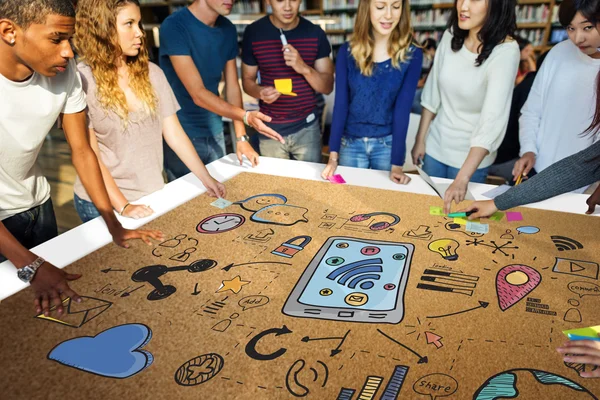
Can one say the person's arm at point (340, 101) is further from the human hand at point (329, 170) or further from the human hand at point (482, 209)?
the human hand at point (482, 209)

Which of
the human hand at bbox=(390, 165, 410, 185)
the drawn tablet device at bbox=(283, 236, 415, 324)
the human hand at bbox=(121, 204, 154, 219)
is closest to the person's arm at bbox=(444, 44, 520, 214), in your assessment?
the human hand at bbox=(390, 165, 410, 185)

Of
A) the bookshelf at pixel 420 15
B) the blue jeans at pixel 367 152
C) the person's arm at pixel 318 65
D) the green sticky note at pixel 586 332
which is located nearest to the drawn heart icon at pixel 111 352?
the green sticky note at pixel 586 332

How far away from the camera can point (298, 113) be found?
2.16 m

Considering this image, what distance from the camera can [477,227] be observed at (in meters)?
1.32

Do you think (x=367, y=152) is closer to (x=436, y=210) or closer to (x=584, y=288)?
(x=436, y=210)

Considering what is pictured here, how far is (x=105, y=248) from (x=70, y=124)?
0.37 metres

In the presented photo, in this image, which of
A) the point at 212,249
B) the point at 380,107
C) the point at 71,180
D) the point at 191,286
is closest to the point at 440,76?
the point at 380,107

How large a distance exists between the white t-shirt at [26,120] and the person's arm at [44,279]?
24 centimetres

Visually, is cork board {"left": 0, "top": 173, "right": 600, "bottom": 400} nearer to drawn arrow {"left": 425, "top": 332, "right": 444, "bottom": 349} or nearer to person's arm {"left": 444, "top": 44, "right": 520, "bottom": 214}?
drawn arrow {"left": 425, "top": 332, "right": 444, "bottom": 349}

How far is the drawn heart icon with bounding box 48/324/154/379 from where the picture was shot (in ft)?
2.78

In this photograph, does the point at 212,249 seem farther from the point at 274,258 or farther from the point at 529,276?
the point at 529,276

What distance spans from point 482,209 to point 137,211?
1.06 m

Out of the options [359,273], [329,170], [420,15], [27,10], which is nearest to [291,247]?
[359,273]

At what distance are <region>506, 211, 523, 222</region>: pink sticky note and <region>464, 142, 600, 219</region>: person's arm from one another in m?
0.04
